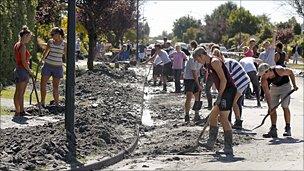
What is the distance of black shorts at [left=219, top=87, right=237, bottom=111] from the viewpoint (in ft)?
37.7

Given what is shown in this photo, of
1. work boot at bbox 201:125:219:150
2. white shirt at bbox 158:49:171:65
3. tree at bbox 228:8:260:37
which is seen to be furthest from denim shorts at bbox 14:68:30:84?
tree at bbox 228:8:260:37

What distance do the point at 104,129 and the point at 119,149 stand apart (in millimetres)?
1018

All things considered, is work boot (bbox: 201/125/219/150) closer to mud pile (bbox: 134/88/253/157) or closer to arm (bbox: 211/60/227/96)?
mud pile (bbox: 134/88/253/157)

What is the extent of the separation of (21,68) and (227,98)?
5511 millimetres

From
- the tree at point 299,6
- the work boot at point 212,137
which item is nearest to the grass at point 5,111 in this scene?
the work boot at point 212,137

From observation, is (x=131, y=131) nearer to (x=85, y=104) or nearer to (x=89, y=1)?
(x=85, y=104)

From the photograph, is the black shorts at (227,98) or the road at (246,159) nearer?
the road at (246,159)

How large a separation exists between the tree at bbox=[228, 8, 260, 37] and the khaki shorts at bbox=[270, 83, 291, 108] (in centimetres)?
8097

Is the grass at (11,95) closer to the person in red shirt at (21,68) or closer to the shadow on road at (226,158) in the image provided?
the person in red shirt at (21,68)

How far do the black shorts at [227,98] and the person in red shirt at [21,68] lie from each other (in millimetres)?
5091

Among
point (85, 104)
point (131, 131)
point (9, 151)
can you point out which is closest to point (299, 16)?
point (85, 104)

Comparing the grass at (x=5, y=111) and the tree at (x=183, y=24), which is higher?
the tree at (x=183, y=24)

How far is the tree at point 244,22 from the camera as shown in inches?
3748

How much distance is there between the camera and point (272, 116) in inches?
538
